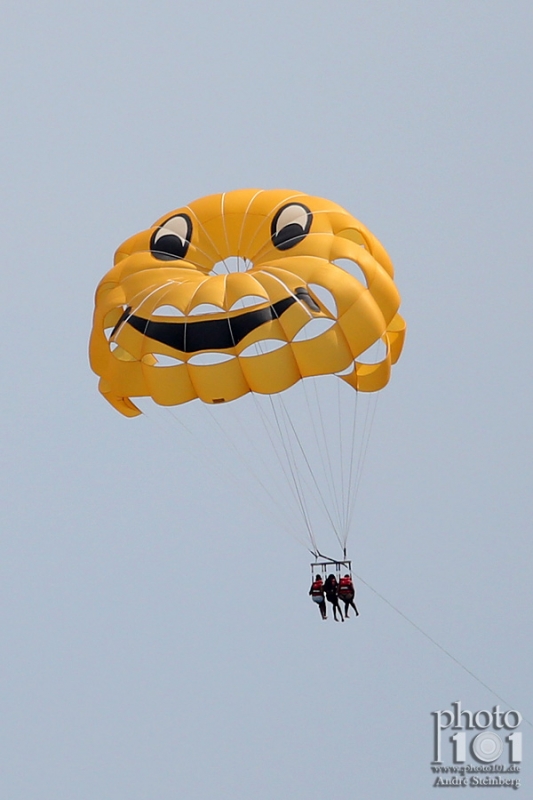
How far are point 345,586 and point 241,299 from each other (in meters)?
4.65

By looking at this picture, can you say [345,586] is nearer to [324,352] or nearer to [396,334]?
[324,352]

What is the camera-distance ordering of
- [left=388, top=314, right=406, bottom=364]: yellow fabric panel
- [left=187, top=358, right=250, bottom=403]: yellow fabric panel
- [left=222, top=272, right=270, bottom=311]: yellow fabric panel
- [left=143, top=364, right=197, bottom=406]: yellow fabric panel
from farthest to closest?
[left=388, top=314, right=406, bottom=364]: yellow fabric panel → [left=143, top=364, right=197, bottom=406]: yellow fabric panel → [left=187, top=358, right=250, bottom=403]: yellow fabric panel → [left=222, top=272, right=270, bottom=311]: yellow fabric panel

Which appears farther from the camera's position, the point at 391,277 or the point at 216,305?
the point at 391,277

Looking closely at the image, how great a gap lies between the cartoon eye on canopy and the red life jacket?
310 centimetres

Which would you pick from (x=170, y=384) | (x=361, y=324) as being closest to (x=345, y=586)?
(x=361, y=324)

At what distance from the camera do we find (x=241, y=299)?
2136 centimetres

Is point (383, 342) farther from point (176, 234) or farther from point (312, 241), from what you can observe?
point (176, 234)

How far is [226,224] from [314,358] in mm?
2774

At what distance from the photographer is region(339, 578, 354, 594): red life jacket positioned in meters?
21.8

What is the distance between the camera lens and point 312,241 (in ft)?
72.6

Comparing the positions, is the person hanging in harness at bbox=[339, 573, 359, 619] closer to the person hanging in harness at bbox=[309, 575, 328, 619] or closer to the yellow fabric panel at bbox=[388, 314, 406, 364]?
the person hanging in harness at bbox=[309, 575, 328, 619]

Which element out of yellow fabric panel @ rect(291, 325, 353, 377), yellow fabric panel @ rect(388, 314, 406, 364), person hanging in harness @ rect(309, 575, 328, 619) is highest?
yellow fabric panel @ rect(388, 314, 406, 364)

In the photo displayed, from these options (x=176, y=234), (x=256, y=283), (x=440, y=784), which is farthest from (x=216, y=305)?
(x=440, y=784)

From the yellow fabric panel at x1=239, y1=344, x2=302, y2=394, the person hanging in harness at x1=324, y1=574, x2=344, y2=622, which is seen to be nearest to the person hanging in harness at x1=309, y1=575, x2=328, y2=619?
the person hanging in harness at x1=324, y1=574, x2=344, y2=622
